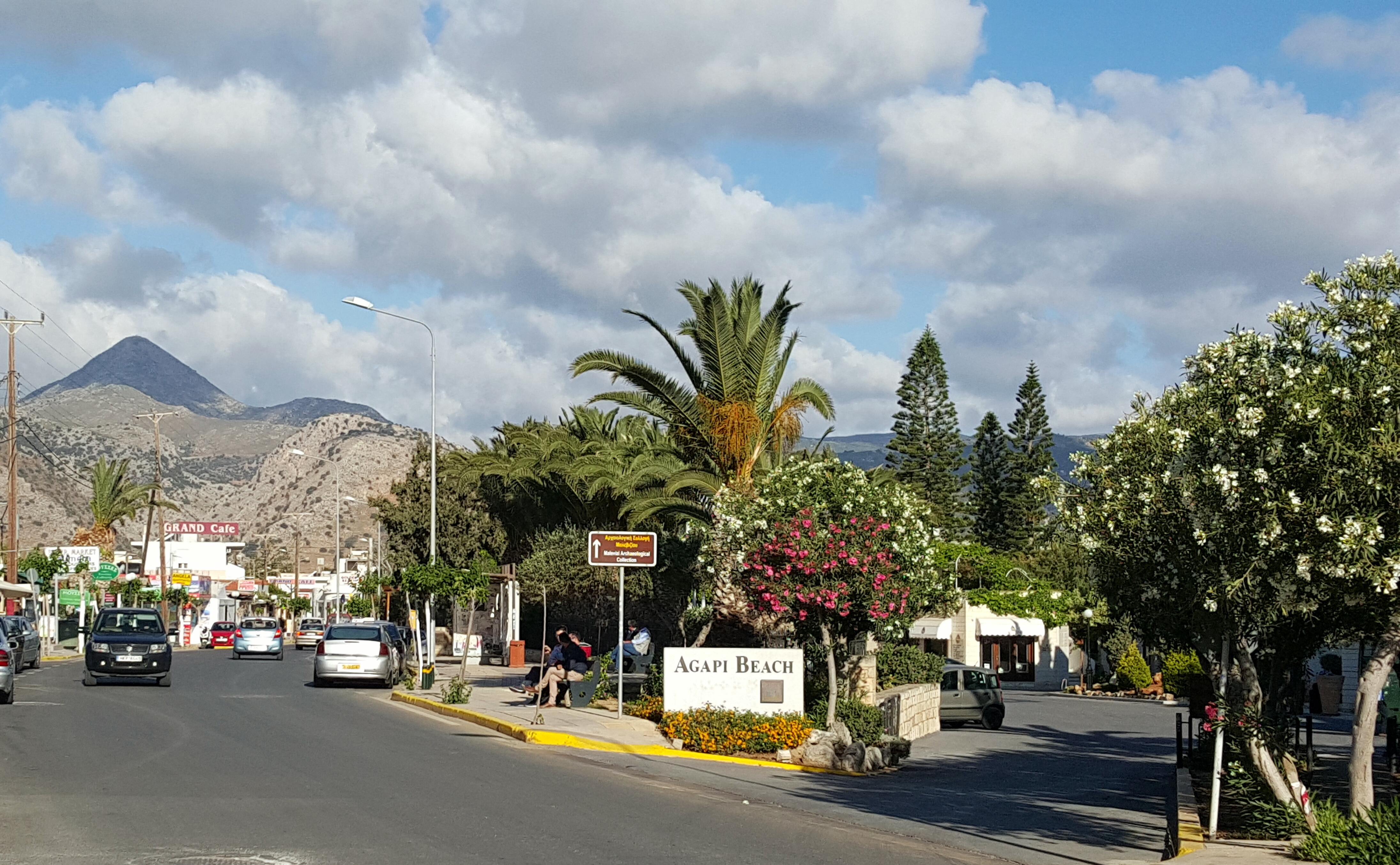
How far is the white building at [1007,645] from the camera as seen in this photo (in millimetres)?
54438

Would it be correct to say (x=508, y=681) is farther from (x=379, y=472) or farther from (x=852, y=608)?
(x=379, y=472)

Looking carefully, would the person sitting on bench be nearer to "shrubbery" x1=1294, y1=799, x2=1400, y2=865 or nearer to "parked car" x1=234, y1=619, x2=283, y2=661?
"shrubbery" x1=1294, y1=799, x2=1400, y2=865

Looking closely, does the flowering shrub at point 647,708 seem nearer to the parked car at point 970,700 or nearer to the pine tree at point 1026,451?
the parked car at point 970,700

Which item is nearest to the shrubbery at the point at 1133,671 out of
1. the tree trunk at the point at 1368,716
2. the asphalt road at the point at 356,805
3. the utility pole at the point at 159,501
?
the asphalt road at the point at 356,805

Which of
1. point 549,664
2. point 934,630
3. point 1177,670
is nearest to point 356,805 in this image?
point 549,664

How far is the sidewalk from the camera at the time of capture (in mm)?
21219

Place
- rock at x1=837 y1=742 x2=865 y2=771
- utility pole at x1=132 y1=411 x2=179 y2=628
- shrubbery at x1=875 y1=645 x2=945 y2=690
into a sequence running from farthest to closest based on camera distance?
utility pole at x1=132 y1=411 x2=179 y2=628
shrubbery at x1=875 y1=645 x2=945 y2=690
rock at x1=837 y1=742 x2=865 y2=771

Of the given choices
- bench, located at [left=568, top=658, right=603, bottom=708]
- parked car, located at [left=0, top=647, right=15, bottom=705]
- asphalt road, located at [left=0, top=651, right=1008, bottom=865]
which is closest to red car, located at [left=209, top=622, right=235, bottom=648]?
parked car, located at [left=0, top=647, right=15, bottom=705]

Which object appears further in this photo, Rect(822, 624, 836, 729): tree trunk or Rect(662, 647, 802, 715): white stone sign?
Rect(662, 647, 802, 715): white stone sign

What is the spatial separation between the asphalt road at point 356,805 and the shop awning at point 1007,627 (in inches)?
1408

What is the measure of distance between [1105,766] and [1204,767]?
172 inches

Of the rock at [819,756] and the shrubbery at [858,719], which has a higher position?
the shrubbery at [858,719]

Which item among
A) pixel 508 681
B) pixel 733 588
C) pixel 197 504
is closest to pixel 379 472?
pixel 197 504

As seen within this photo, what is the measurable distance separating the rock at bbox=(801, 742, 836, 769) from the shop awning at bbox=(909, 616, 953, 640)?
33.8 metres
